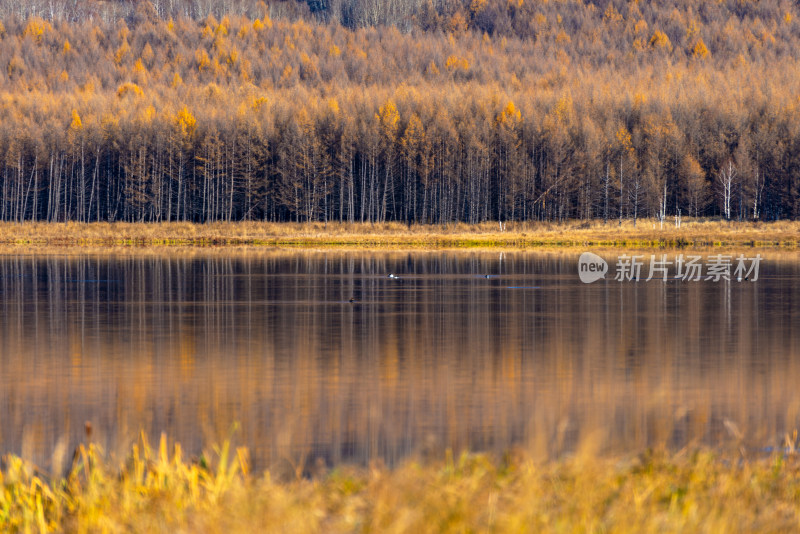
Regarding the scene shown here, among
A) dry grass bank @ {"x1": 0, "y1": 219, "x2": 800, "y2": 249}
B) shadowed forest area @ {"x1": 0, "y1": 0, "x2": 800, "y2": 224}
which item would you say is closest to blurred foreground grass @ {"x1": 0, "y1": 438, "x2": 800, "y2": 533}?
dry grass bank @ {"x1": 0, "y1": 219, "x2": 800, "y2": 249}

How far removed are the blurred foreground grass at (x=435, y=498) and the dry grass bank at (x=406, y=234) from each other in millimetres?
70488

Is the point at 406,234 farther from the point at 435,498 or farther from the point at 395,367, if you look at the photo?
the point at 435,498

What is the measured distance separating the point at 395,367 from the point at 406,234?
2720 inches

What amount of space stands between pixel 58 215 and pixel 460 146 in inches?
1680

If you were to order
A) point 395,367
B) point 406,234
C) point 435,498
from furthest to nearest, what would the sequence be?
point 406,234
point 395,367
point 435,498

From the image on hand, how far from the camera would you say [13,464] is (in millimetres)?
10609

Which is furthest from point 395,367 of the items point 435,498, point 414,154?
point 414,154

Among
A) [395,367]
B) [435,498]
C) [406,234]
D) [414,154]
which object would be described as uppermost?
[414,154]

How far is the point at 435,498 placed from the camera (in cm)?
841

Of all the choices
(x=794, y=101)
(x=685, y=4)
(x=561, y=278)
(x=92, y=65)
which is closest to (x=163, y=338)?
(x=561, y=278)

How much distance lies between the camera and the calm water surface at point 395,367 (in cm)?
1403

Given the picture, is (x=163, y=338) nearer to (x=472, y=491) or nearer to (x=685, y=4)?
(x=472, y=491)

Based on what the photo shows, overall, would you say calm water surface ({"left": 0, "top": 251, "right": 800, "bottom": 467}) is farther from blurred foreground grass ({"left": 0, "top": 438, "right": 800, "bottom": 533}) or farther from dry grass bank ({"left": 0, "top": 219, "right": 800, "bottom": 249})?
dry grass bank ({"left": 0, "top": 219, "right": 800, "bottom": 249})

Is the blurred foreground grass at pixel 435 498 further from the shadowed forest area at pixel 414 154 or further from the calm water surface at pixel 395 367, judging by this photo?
the shadowed forest area at pixel 414 154
